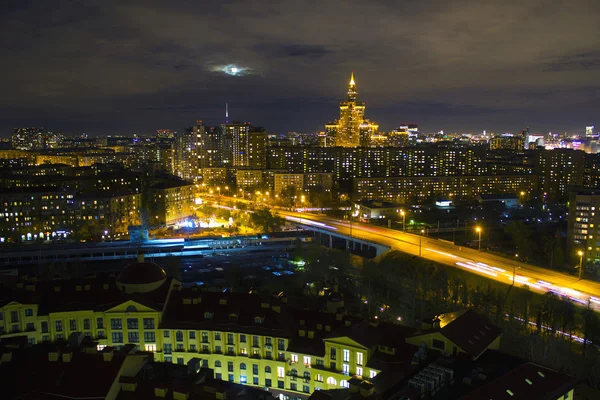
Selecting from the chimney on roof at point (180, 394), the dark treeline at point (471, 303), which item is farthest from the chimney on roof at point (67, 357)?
the dark treeline at point (471, 303)

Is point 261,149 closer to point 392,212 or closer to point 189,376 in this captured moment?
point 392,212

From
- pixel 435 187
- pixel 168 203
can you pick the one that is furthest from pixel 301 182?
pixel 168 203

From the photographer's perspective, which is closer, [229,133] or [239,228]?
[239,228]

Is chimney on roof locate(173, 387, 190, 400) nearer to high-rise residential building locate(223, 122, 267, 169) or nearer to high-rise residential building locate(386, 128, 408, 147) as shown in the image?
high-rise residential building locate(223, 122, 267, 169)

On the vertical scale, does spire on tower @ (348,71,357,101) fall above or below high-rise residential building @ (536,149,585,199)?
above

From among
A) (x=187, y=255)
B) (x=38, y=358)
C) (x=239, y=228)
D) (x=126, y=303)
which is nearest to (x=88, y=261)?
(x=187, y=255)

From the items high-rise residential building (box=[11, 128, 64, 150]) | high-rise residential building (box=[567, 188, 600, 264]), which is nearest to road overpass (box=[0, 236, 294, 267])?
high-rise residential building (box=[567, 188, 600, 264])
